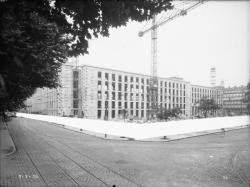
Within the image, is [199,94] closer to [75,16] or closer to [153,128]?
[153,128]

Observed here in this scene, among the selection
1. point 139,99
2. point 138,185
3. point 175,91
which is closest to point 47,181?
point 138,185

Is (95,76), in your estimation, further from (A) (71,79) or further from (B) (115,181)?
(B) (115,181)

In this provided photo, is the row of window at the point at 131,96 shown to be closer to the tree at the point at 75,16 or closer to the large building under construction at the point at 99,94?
the large building under construction at the point at 99,94

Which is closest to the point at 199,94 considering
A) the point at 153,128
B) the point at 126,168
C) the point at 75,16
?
the point at 153,128

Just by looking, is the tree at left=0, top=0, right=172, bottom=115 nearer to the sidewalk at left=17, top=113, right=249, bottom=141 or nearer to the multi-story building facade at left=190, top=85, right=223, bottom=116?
the sidewalk at left=17, top=113, right=249, bottom=141

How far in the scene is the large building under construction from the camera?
6159 cm

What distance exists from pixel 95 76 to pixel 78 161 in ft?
182

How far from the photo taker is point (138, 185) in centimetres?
784

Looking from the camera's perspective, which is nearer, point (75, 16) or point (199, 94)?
point (75, 16)

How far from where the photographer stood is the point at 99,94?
68.4 meters

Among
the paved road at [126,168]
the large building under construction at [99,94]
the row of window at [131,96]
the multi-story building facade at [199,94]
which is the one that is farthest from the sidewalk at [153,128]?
the multi-story building facade at [199,94]

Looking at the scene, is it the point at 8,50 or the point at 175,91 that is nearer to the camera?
the point at 8,50

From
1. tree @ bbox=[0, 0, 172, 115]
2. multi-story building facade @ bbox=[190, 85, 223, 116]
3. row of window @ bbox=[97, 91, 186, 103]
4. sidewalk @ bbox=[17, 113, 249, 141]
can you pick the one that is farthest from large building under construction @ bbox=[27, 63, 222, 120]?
tree @ bbox=[0, 0, 172, 115]

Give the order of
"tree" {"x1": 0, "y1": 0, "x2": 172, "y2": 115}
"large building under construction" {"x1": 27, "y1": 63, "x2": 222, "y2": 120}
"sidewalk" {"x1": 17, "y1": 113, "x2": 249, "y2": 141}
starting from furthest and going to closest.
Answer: "large building under construction" {"x1": 27, "y1": 63, "x2": 222, "y2": 120}
"sidewalk" {"x1": 17, "y1": 113, "x2": 249, "y2": 141}
"tree" {"x1": 0, "y1": 0, "x2": 172, "y2": 115}
